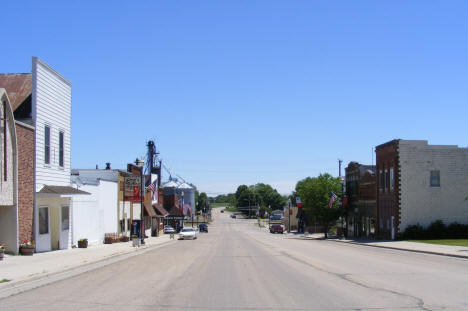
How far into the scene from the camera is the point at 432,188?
154 ft

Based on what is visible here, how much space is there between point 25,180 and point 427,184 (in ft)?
118

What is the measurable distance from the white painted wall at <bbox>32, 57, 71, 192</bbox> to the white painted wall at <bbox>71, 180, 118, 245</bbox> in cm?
365

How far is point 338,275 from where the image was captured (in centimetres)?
1659

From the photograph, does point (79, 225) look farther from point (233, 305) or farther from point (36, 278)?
point (233, 305)

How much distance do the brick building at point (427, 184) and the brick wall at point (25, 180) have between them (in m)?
33.5

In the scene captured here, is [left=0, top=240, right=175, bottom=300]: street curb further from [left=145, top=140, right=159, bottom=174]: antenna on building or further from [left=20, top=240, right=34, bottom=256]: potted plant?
[left=145, top=140, right=159, bottom=174]: antenna on building

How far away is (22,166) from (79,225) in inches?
375

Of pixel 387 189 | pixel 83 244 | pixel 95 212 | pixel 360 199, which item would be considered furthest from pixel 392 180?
pixel 83 244

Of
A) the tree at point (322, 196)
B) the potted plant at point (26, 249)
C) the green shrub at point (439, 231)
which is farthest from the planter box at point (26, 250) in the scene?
the tree at point (322, 196)

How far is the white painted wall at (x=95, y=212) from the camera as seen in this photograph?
105 feet

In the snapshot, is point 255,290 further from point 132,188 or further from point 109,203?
point 132,188

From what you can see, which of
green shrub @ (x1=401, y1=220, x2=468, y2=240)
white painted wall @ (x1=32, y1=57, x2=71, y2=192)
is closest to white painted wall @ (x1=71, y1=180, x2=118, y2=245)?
white painted wall @ (x1=32, y1=57, x2=71, y2=192)

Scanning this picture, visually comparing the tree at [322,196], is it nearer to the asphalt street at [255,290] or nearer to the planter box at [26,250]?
the planter box at [26,250]

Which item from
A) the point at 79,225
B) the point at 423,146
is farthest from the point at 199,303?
the point at 423,146
